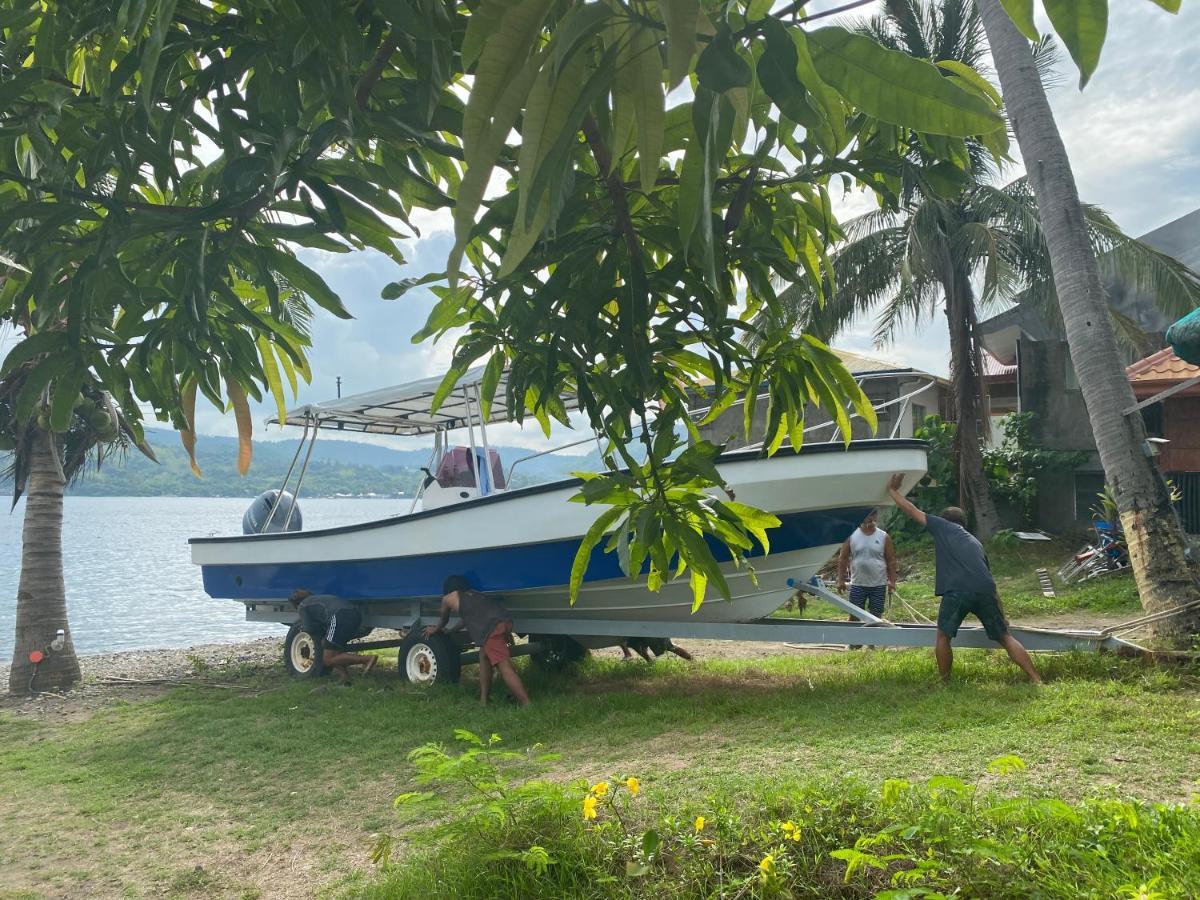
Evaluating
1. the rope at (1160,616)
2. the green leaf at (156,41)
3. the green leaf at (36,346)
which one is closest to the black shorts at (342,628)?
the rope at (1160,616)

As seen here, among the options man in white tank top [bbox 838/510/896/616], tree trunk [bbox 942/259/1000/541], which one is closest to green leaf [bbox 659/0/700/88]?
man in white tank top [bbox 838/510/896/616]

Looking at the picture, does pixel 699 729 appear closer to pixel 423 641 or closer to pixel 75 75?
pixel 423 641

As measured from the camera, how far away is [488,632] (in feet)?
22.1

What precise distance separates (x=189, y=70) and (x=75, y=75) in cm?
85

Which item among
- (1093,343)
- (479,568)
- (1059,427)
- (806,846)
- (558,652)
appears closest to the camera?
(806,846)

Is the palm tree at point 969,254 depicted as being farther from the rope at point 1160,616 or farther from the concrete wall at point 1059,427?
the rope at point 1160,616

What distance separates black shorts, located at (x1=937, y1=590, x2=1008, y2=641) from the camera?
18.4 ft

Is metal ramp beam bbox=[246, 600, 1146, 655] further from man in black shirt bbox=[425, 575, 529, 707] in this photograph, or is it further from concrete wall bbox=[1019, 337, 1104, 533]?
concrete wall bbox=[1019, 337, 1104, 533]

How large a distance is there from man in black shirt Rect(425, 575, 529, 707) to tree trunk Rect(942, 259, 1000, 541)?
9512 mm

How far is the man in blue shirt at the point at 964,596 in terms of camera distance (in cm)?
560

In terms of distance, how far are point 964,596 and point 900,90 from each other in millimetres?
5361

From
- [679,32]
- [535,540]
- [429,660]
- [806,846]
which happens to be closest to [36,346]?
[679,32]

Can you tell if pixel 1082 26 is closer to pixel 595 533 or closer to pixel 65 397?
pixel 595 533

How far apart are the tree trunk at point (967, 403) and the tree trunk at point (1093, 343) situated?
315 inches
